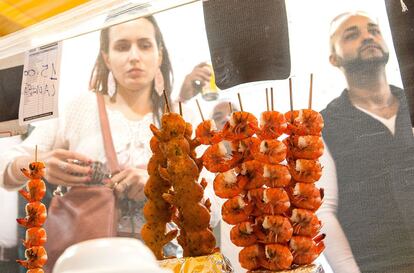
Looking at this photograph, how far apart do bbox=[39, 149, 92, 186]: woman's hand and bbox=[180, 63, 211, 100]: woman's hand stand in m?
0.48

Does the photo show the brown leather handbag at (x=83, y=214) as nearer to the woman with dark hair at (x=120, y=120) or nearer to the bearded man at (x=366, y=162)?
the woman with dark hair at (x=120, y=120)

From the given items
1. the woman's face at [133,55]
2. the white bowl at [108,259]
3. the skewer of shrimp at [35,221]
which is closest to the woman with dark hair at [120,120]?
the woman's face at [133,55]

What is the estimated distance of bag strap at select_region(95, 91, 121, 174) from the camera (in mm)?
1904

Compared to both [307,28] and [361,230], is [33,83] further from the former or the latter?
[361,230]

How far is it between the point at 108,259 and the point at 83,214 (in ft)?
4.48

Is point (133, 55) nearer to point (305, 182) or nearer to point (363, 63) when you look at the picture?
point (363, 63)

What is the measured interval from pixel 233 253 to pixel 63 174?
81 cm

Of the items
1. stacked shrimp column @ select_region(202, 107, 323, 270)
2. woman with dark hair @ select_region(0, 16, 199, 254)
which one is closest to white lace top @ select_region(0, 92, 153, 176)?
woman with dark hair @ select_region(0, 16, 199, 254)

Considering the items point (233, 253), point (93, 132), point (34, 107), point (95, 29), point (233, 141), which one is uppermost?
point (95, 29)

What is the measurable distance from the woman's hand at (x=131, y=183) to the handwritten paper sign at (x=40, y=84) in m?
0.43

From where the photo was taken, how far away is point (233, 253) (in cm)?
160

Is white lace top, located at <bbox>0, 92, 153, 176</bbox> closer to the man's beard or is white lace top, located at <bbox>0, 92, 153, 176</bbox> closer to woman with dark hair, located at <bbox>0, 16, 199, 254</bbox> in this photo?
woman with dark hair, located at <bbox>0, 16, 199, 254</bbox>

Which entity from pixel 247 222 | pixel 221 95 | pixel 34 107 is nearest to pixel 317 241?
pixel 247 222

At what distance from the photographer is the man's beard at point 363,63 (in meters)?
1.53
